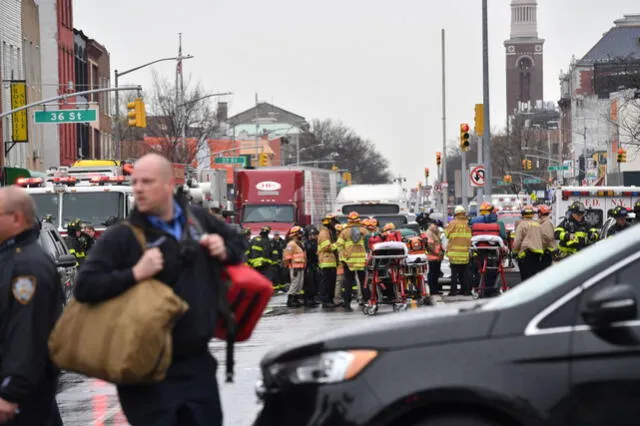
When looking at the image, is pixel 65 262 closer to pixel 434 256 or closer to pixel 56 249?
pixel 56 249

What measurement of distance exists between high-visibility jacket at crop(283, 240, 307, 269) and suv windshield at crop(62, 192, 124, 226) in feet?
10.9

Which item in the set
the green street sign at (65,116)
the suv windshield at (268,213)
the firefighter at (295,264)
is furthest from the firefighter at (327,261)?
the suv windshield at (268,213)

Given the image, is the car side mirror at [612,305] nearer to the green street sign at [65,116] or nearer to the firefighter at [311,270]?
the firefighter at [311,270]

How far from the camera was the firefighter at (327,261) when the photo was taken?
29375 mm

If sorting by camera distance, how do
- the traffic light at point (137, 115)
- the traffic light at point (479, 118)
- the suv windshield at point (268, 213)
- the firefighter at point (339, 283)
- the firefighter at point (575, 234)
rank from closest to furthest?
the firefighter at point (575, 234) → the firefighter at point (339, 283) → the traffic light at point (479, 118) → the traffic light at point (137, 115) → the suv windshield at point (268, 213)

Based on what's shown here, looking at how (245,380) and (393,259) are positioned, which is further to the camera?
(393,259)

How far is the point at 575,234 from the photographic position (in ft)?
83.5

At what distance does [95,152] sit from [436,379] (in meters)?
75.9

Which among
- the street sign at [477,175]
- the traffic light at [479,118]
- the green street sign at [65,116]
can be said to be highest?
the green street sign at [65,116]

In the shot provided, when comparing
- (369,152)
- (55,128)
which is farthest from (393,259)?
(369,152)

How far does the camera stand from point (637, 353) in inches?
268

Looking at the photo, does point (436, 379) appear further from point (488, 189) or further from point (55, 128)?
point (55, 128)

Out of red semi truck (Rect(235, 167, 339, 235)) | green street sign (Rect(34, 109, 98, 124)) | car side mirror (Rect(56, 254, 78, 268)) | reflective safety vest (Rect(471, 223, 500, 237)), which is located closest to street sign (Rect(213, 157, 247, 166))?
red semi truck (Rect(235, 167, 339, 235))

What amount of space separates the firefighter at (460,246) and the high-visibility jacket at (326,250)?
2154mm
